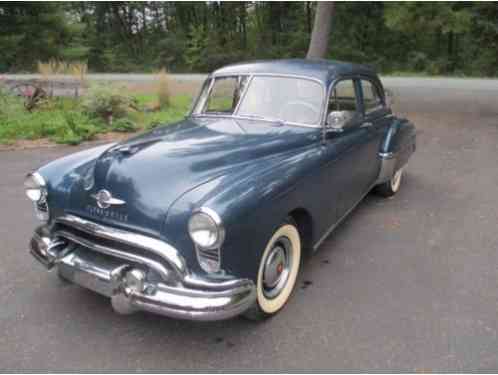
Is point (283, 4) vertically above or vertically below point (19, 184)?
above

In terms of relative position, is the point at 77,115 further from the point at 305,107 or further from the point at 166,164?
the point at 166,164

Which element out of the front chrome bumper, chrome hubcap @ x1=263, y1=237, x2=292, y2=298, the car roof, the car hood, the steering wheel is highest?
the car roof

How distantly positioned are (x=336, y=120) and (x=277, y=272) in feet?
4.34

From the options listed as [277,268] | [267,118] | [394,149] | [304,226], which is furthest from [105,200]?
[394,149]

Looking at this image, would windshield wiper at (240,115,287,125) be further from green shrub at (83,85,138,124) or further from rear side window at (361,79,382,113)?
green shrub at (83,85,138,124)

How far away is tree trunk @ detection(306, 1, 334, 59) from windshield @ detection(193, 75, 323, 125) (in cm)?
954

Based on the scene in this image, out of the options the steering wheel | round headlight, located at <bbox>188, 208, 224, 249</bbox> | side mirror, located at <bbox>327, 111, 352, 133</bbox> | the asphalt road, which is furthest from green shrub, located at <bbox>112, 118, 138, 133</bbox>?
round headlight, located at <bbox>188, 208, 224, 249</bbox>

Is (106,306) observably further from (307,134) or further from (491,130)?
(491,130)

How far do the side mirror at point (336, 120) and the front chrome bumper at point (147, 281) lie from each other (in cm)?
160

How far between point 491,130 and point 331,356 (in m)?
8.39

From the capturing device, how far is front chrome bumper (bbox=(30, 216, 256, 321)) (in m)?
2.29

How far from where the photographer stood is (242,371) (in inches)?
95.5

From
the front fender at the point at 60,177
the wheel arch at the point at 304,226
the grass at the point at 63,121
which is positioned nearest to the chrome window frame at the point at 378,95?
the wheel arch at the point at 304,226

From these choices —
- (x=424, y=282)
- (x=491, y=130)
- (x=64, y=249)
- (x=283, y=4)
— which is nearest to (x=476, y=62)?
(x=283, y=4)
